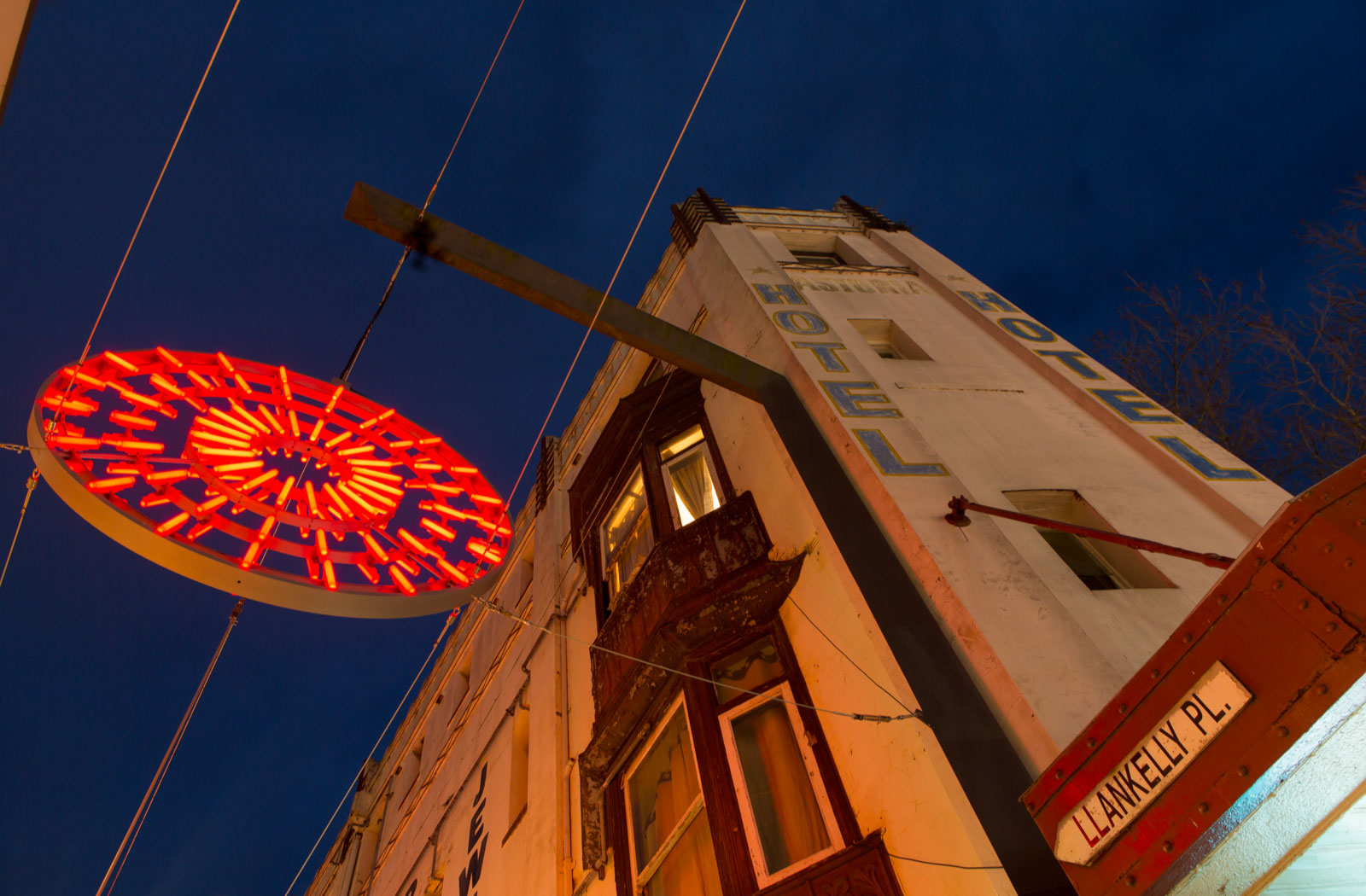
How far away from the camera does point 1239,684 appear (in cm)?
297

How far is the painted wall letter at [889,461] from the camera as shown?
6855 millimetres

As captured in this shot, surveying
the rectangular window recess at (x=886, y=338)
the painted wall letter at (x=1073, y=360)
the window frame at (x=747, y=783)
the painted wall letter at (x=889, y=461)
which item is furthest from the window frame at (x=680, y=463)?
the painted wall letter at (x=1073, y=360)

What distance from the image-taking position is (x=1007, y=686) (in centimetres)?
502

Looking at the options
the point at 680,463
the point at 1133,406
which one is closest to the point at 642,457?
the point at 680,463

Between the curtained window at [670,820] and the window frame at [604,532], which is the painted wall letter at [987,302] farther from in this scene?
the curtained window at [670,820]

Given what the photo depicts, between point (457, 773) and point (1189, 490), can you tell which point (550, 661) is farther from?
point (1189, 490)

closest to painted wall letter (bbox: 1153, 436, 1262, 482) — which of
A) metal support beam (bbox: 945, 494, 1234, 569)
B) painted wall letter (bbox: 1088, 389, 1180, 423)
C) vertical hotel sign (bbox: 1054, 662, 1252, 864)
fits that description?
painted wall letter (bbox: 1088, 389, 1180, 423)

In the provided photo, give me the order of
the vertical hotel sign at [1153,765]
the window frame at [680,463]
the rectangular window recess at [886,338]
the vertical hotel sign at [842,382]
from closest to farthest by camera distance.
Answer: the vertical hotel sign at [1153,765] → the vertical hotel sign at [842,382] → the window frame at [680,463] → the rectangular window recess at [886,338]

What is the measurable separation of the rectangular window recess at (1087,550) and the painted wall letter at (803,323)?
3.19 m

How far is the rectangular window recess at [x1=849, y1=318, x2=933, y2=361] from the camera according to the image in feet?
34.3

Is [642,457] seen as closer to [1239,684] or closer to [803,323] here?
[803,323]

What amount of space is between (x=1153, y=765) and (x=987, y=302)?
9.78m

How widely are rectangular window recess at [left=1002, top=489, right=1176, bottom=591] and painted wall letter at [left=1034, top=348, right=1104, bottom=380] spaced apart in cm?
288

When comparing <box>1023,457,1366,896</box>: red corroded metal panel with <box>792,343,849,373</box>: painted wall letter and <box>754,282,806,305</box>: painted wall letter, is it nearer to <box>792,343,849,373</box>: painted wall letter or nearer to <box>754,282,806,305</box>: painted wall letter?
<box>792,343,849,373</box>: painted wall letter
